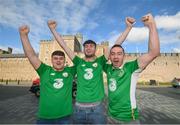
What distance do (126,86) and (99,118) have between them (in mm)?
730

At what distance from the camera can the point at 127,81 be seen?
349 cm

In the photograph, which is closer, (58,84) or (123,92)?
(123,92)

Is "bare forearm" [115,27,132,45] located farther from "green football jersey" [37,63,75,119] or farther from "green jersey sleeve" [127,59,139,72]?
"green football jersey" [37,63,75,119]

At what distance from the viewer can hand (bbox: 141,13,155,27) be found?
345 centimetres

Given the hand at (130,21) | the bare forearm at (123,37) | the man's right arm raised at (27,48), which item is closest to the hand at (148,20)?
the hand at (130,21)

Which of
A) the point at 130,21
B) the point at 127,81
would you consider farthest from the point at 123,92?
the point at 130,21

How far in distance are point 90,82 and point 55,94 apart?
0.59m

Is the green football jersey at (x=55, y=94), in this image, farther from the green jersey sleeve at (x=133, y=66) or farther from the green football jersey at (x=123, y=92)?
the green jersey sleeve at (x=133, y=66)

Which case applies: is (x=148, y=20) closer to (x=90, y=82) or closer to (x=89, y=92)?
(x=90, y=82)

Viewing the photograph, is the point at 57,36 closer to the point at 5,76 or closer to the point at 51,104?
the point at 51,104

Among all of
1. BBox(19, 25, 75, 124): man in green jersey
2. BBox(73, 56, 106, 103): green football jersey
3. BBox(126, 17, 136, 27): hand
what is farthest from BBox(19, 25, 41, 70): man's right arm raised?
BBox(126, 17, 136, 27): hand

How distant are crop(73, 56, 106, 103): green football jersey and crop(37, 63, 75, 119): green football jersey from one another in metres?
0.19

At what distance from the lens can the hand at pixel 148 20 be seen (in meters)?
3.45

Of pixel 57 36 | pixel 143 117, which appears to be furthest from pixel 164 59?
pixel 57 36
